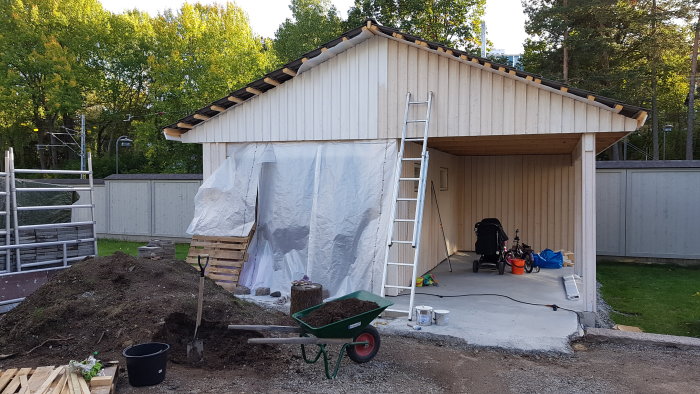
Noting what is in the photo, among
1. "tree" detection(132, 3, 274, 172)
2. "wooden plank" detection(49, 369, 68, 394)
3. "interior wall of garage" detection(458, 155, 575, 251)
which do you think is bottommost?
"wooden plank" detection(49, 369, 68, 394)

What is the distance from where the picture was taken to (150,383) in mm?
4445

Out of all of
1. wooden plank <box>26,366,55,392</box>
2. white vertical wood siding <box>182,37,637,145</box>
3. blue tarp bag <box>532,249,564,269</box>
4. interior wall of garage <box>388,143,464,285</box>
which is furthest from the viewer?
blue tarp bag <box>532,249,564,269</box>

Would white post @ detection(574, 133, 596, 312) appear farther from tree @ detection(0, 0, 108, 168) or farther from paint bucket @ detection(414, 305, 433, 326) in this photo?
tree @ detection(0, 0, 108, 168)

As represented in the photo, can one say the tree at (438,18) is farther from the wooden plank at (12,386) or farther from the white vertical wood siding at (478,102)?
the wooden plank at (12,386)

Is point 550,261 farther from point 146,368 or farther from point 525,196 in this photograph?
point 146,368

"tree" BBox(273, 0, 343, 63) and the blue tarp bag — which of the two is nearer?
the blue tarp bag

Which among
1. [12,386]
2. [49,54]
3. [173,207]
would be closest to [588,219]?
[12,386]

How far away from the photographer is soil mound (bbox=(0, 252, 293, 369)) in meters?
5.21

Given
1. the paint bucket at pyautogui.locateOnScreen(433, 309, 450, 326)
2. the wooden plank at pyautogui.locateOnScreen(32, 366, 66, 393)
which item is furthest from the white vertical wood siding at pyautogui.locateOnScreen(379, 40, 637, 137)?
the wooden plank at pyautogui.locateOnScreen(32, 366, 66, 393)

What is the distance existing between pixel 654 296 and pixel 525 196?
4.53 metres

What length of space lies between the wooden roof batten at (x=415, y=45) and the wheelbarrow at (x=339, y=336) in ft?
12.7

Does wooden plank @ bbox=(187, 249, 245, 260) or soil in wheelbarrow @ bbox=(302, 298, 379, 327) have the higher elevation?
wooden plank @ bbox=(187, 249, 245, 260)

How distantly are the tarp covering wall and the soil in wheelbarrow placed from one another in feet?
8.23

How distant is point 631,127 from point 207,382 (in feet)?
19.4
